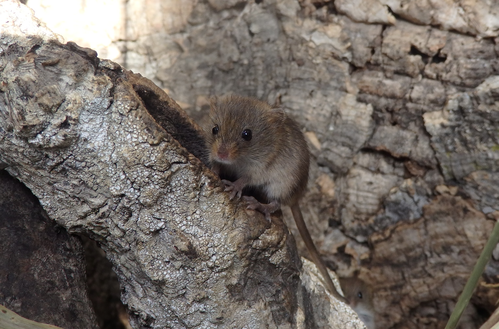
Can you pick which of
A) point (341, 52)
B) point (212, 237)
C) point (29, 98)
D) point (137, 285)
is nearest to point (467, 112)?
point (341, 52)

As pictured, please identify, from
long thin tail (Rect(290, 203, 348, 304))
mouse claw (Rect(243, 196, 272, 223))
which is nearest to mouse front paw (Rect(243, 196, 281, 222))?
mouse claw (Rect(243, 196, 272, 223))

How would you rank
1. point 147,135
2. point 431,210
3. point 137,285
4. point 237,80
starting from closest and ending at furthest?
1. point 147,135
2. point 137,285
3. point 431,210
4. point 237,80

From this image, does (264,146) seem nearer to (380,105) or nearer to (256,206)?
(256,206)

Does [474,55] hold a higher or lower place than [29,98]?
lower

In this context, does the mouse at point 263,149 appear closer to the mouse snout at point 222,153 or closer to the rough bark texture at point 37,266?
the mouse snout at point 222,153

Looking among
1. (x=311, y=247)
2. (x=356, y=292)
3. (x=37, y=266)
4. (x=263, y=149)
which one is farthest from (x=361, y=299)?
(x=37, y=266)

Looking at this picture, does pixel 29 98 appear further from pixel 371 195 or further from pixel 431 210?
pixel 431 210
